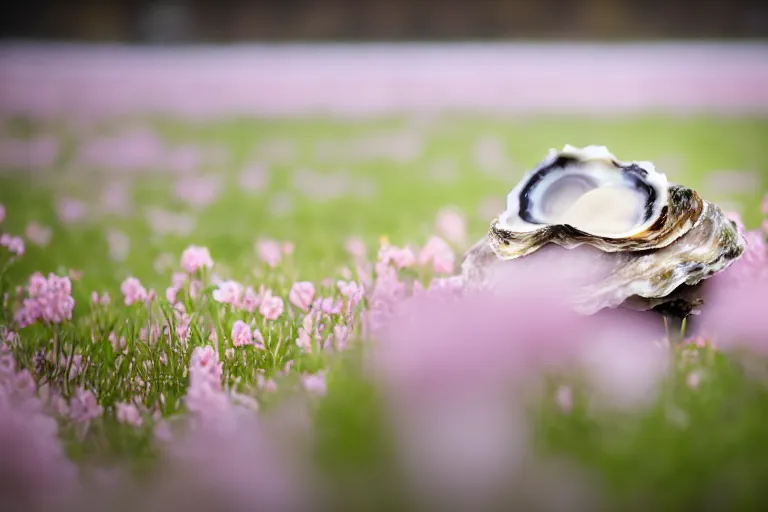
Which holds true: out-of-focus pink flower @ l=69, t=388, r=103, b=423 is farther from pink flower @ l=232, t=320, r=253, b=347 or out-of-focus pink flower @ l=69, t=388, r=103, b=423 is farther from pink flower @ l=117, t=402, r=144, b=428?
pink flower @ l=232, t=320, r=253, b=347

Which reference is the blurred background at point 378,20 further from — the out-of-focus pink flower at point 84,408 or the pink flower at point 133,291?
the out-of-focus pink flower at point 84,408

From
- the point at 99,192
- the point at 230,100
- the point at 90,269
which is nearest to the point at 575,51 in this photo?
the point at 230,100

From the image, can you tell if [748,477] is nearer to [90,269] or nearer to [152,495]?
[152,495]

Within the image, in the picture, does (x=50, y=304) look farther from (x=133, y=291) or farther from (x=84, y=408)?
(x=84, y=408)

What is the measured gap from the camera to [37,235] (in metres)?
4.39

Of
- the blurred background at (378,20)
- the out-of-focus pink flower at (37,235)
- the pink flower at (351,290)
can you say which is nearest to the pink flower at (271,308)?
the pink flower at (351,290)

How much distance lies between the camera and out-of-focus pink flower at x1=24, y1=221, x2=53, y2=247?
4344 mm

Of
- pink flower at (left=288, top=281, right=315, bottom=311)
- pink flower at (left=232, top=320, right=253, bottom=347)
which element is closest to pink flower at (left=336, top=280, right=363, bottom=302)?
pink flower at (left=288, top=281, right=315, bottom=311)

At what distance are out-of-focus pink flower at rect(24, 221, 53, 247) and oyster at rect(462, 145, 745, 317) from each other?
10.00 feet

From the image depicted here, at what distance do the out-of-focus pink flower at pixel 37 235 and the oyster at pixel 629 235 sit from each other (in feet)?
10.00

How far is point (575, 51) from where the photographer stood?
1402 cm

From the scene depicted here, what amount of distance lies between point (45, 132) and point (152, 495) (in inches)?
362

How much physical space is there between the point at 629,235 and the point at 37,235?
3.63 metres

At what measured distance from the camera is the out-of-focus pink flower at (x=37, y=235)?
434cm
